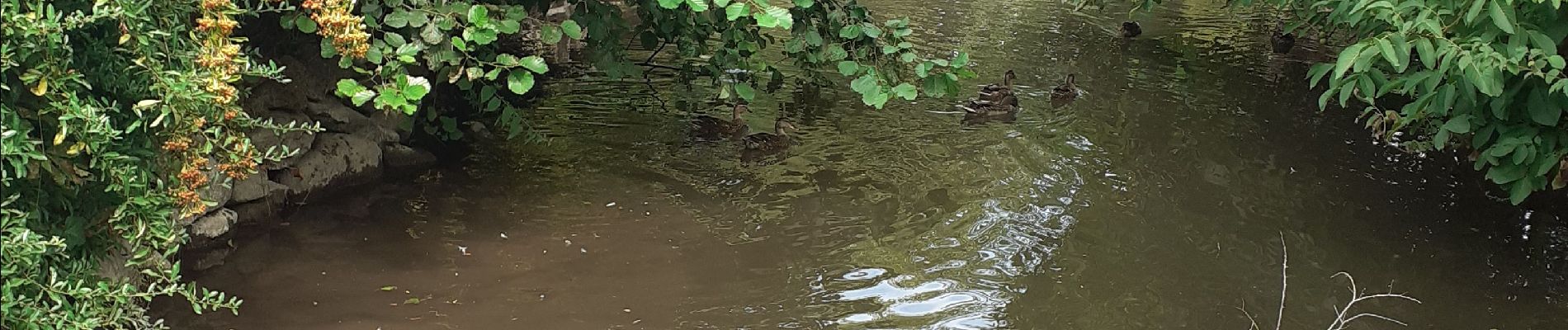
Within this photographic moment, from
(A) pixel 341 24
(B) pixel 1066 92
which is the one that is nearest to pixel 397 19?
(A) pixel 341 24

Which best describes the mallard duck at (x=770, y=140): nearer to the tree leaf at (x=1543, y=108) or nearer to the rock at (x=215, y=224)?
the rock at (x=215, y=224)

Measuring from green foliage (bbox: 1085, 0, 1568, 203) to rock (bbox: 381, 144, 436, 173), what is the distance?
4.83 meters

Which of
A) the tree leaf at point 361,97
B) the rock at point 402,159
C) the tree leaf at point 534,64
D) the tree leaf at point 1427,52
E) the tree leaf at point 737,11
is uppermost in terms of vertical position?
the tree leaf at point 737,11

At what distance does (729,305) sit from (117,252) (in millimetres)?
2293

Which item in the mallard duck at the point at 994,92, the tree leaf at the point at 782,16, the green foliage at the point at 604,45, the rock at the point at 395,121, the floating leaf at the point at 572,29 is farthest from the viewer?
the mallard duck at the point at 994,92

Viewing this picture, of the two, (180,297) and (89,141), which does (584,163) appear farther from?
(89,141)

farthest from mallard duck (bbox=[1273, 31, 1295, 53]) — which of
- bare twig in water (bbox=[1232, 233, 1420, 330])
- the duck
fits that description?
bare twig in water (bbox=[1232, 233, 1420, 330])

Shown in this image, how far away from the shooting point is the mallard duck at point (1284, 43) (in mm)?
12047

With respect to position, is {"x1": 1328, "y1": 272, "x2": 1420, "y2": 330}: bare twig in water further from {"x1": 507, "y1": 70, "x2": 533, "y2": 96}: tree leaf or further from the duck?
the duck

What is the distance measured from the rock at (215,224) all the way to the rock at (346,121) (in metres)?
0.91

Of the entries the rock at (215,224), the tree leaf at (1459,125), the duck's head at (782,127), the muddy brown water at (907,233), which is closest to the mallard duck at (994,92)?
the muddy brown water at (907,233)

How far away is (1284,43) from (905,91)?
26.6 feet

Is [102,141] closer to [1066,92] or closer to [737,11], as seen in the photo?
[737,11]

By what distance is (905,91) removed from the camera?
551 cm
